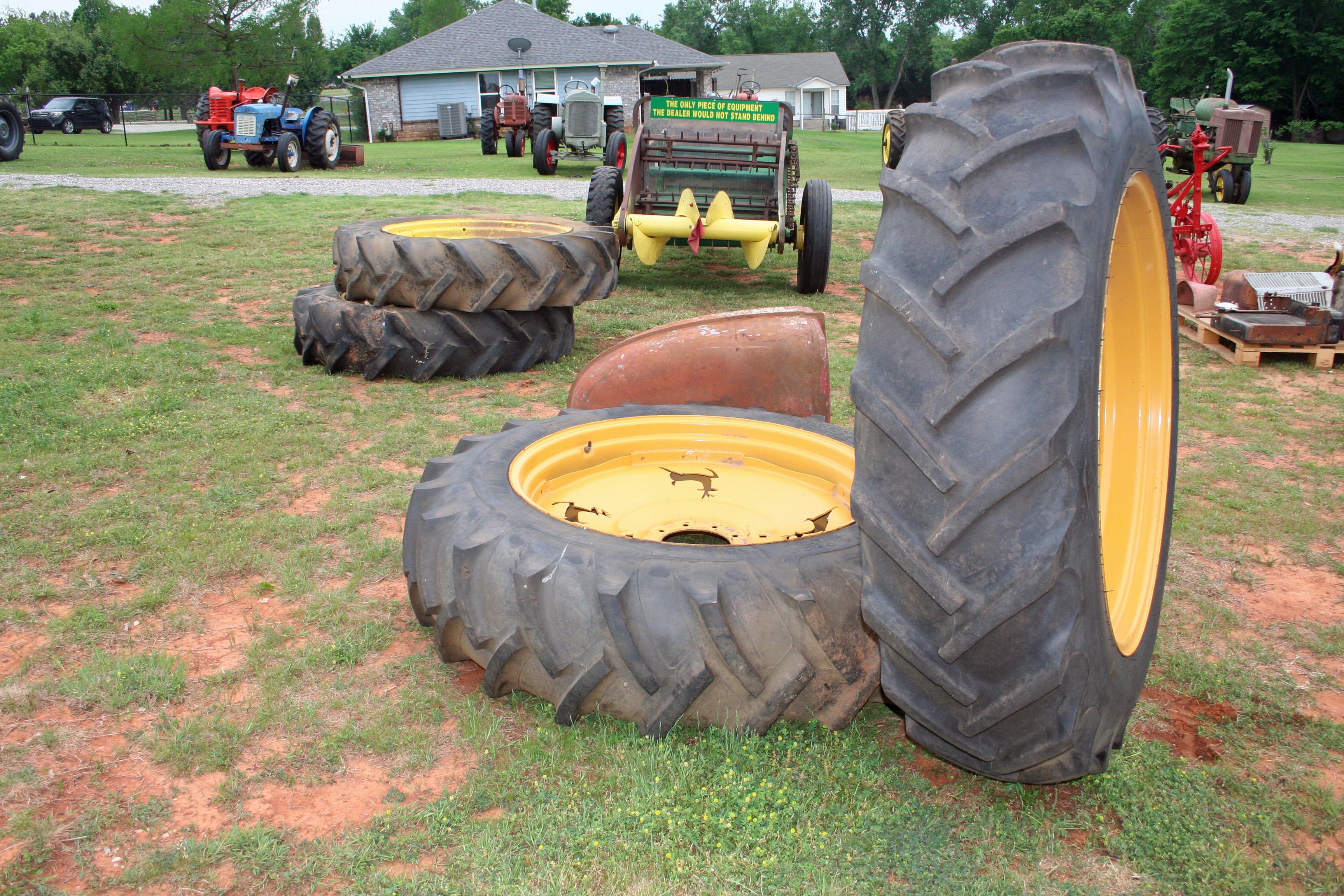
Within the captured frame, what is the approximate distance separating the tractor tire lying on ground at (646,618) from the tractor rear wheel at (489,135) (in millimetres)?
23099

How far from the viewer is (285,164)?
678 inches

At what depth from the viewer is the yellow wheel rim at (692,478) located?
10.0 ft

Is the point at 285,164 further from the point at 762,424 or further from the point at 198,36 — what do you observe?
the point at 198,36

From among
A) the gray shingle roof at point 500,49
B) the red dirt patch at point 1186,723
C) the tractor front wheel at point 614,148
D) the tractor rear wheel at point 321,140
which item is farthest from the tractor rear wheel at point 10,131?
the red dirt patch at point 1186,723

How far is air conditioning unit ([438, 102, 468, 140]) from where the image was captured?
1409 inches

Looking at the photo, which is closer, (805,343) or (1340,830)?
(1340,830)

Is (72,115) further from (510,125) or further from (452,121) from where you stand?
(510,125)

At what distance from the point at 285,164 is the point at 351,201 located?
6182mm

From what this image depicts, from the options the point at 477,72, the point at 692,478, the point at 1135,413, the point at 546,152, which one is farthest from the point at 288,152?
the point at 477,72

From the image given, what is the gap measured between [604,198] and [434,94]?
3277 centimetres

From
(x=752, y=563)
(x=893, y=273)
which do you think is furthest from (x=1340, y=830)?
(x=893, y=273)

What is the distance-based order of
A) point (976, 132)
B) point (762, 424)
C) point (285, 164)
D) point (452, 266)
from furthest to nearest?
point (285, 164) → point (452, 266) → point (762, 424) → point (976, 132)

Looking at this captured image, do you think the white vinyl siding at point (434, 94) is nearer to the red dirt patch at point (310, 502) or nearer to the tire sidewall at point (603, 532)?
the red dirt patch at point (310, 502)

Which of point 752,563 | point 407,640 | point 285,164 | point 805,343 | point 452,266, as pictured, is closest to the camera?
point 752,563
